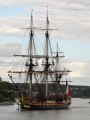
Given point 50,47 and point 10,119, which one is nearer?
point 10,119

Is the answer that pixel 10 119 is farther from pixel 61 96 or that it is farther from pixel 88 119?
pixel 61 96

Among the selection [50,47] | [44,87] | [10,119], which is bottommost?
[10,119]

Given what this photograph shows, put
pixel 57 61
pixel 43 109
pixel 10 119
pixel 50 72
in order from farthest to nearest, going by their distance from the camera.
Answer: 1. pixel 57 61
2. pixel 50 72
3. pixel 43 109
4. pixel 10 119

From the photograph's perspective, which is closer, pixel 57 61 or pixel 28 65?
pixel 28 65

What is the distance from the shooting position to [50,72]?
495ft

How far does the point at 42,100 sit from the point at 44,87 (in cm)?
1003

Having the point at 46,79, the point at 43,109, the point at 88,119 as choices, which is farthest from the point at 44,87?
the point at 88,119

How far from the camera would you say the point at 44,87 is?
152000 mm

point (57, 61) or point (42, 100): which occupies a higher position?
point (57, 61)

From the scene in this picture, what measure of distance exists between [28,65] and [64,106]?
1466 cm

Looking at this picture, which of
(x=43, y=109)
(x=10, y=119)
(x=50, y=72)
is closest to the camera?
(x=10, y=119)

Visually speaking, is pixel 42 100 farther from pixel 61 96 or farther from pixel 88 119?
pixel 88 119

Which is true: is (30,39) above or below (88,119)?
above

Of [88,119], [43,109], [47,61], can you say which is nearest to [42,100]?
[43,109]
